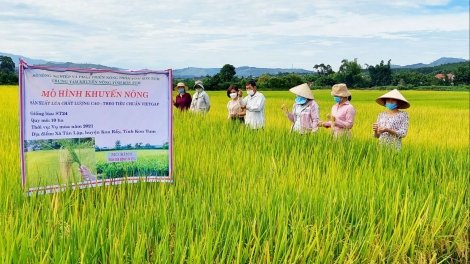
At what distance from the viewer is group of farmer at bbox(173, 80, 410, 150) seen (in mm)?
4703

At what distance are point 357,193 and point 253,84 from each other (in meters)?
3.88

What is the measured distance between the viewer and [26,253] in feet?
5.47

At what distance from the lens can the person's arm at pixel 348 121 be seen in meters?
5.14

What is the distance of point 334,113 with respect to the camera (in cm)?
538

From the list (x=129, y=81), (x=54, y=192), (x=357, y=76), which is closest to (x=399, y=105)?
(x=129, y=81)

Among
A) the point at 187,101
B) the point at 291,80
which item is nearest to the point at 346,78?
the point at 291,80

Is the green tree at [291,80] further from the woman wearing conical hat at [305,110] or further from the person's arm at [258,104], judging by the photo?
the woman wearing conical hat at [305,110]

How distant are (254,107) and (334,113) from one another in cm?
149

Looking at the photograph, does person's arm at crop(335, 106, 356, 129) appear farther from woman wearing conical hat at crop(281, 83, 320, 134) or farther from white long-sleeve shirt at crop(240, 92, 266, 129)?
white long-sleeve shirt at crop(240, 92, 266, 129)

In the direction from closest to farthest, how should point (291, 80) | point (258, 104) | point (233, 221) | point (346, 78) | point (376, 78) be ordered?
point (233, 221), point (258, 104), point (291, 80), point (346, 78), point (376, 78)

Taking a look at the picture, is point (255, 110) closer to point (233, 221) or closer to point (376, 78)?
point (233, 221)

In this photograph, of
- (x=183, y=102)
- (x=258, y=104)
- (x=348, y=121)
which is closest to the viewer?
(x=348, y=121)

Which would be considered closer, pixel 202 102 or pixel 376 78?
pixel 202 102

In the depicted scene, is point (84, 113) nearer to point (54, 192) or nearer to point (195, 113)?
point (54, 192)
